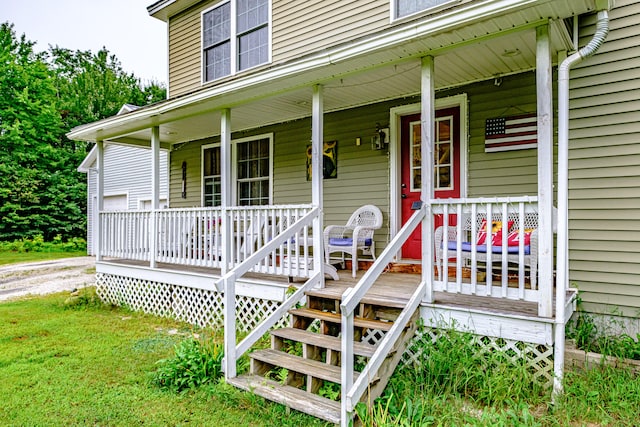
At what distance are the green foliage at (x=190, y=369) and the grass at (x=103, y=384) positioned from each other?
0.10 m

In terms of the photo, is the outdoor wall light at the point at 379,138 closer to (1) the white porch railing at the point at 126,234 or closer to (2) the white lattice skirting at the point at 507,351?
(2) the white lattice skirting at the point at 507,351

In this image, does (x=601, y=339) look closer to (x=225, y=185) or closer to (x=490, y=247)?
(x=490, y=247)

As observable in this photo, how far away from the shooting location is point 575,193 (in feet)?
13.9

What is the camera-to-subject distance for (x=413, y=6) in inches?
213

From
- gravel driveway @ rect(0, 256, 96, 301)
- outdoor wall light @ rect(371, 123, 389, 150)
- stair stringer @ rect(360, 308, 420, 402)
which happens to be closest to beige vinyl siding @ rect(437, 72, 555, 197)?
outdoor wall light @ rect(371, 123, 389, 150)

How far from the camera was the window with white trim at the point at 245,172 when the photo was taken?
733cm

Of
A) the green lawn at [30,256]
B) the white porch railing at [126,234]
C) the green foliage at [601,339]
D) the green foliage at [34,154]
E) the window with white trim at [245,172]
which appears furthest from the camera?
the green foliage at [34,154]

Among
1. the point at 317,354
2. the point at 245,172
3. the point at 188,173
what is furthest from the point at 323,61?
the point at 188,173

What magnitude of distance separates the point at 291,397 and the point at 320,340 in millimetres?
581

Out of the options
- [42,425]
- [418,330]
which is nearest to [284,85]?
[418,330]

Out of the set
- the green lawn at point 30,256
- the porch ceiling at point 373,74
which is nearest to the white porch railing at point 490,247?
the porch ceiling at point 373,74

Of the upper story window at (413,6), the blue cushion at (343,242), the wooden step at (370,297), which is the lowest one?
the wooden step at (370,297)

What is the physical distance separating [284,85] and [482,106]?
2403mm

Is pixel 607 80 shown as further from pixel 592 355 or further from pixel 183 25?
pixel 183 25
